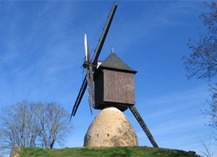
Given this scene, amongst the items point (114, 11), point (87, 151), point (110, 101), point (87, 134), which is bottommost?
point (87, 151)

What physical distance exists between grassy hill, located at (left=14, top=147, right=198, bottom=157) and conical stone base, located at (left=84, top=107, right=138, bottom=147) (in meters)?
2.08

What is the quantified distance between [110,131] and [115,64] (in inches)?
204

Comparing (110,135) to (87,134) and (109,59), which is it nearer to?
(87,134)

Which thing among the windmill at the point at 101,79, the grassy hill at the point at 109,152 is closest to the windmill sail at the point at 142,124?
the windmill at the point at 101,79

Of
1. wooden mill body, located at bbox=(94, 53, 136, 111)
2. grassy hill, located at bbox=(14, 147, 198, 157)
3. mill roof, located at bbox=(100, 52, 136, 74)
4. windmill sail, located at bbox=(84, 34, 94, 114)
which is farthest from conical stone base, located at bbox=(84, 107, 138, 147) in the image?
mill roof, located at bbox=(100, 52, 136, 74)

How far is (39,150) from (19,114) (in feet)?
61.0

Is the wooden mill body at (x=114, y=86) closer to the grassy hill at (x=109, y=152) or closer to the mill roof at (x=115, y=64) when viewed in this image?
the mill roof at (x=115, y=64)

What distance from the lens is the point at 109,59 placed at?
26938 mm

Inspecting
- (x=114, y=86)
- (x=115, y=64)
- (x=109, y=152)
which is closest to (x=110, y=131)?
(x=109, y=152)

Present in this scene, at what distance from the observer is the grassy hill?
20834mm

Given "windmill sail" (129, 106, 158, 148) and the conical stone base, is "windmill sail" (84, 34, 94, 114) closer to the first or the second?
the conical stone base

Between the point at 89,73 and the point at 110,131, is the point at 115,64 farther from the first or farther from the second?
the point at 110,131

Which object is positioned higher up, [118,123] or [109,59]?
[109,59]

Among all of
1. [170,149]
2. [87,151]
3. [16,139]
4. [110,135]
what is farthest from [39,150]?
[16,139]
